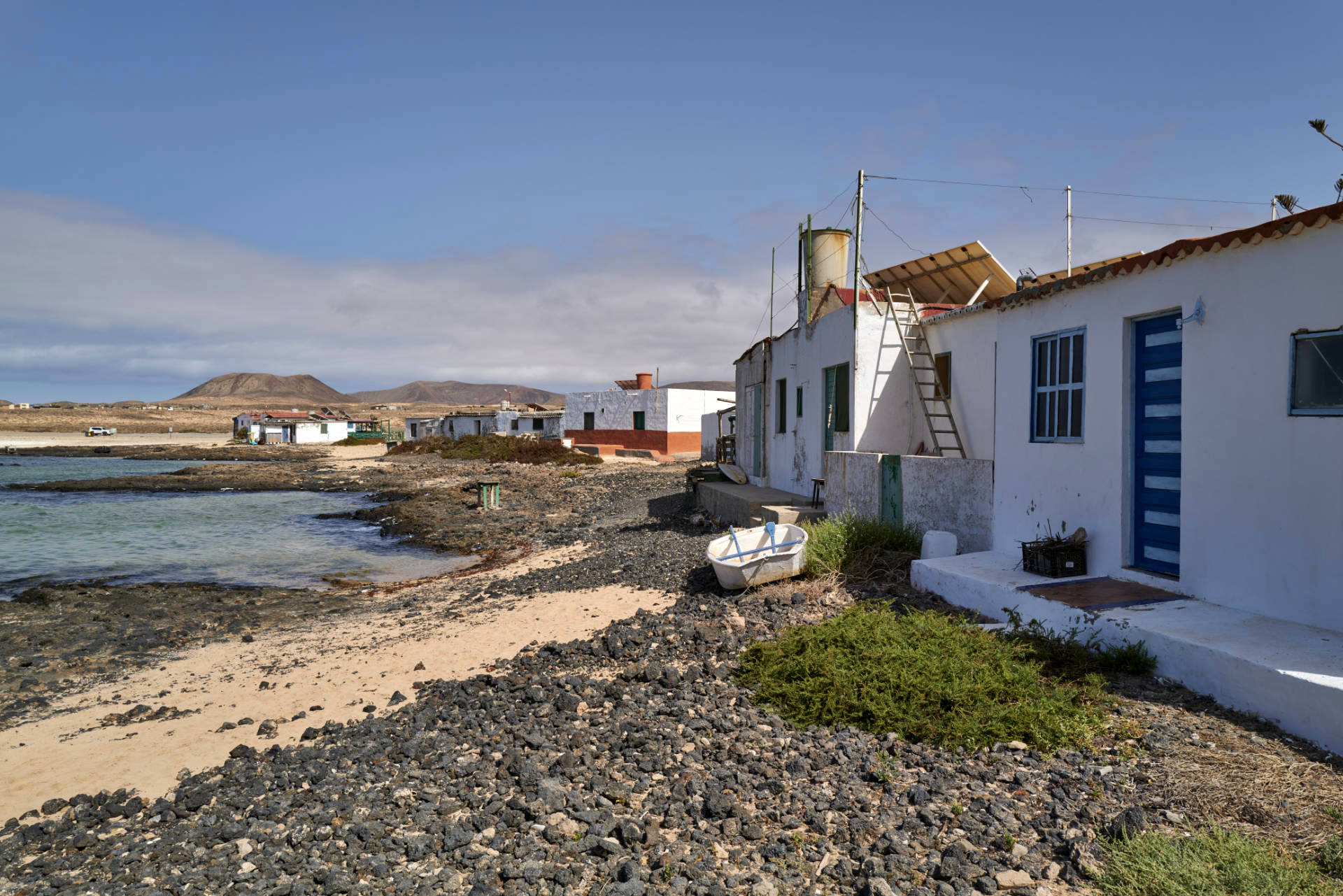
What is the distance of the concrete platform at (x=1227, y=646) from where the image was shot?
4426 millimetres

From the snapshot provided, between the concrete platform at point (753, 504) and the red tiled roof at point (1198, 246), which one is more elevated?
the red tiled roof at point (1198, 246)

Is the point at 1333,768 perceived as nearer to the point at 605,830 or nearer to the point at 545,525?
the point at 605,830

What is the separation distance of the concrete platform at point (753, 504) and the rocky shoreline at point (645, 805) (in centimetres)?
614

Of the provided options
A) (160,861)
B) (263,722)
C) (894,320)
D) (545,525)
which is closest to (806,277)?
(894,320)

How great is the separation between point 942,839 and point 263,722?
6027mm

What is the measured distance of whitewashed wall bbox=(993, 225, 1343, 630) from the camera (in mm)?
5285

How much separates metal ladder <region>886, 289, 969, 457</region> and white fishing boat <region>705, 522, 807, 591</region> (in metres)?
3.22

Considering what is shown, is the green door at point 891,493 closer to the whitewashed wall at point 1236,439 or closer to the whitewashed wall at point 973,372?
the whitewashed wall at point 973,372

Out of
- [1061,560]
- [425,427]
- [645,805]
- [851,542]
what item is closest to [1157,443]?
[1061,560]

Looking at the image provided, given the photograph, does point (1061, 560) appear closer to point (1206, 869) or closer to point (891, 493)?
point (891, 493)

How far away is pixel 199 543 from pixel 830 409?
17.8 m

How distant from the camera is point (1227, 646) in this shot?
16.6 ft

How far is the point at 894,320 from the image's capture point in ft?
39.8

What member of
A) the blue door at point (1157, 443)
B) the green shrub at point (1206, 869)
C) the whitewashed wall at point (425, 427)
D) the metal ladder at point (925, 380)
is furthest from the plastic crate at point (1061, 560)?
the whitewashed wall at point (425, 427)
